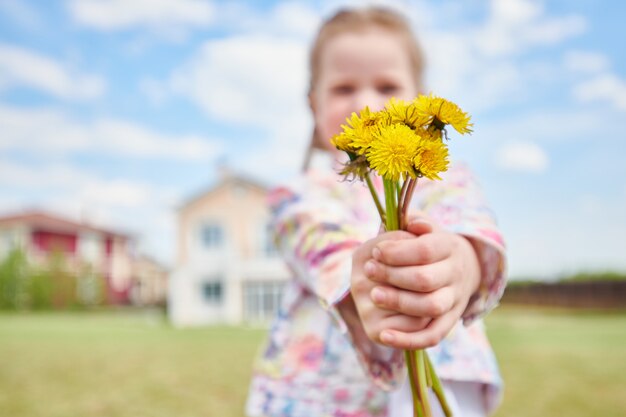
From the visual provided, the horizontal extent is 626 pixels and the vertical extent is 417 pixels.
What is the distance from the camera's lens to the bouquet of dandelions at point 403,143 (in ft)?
2.23

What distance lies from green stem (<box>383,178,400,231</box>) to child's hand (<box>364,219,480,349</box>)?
22 mm

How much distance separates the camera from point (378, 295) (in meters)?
0.84

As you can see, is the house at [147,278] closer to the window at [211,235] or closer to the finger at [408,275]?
the window at [211,235]

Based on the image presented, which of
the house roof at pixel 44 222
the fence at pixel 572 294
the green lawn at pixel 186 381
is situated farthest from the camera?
the house roof at pixel 44 222

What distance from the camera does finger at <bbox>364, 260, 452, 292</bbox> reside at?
83 centimetres

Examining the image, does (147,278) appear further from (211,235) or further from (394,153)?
(394,153)

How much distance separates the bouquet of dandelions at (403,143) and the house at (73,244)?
37.8 metres

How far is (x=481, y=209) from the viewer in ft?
3.90

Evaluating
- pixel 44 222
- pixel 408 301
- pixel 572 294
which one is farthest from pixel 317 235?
pixel 44 222

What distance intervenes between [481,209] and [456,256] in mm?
281

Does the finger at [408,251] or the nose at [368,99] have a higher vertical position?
the nose at [368,99]

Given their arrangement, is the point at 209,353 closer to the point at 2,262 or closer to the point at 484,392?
the point at 484,392

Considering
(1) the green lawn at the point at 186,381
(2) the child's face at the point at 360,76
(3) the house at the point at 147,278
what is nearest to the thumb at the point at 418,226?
(2) the child's face at the point at 360,76

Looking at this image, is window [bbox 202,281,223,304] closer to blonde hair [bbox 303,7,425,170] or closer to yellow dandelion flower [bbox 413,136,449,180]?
blonde hair [bbox 303,7,425,170]
